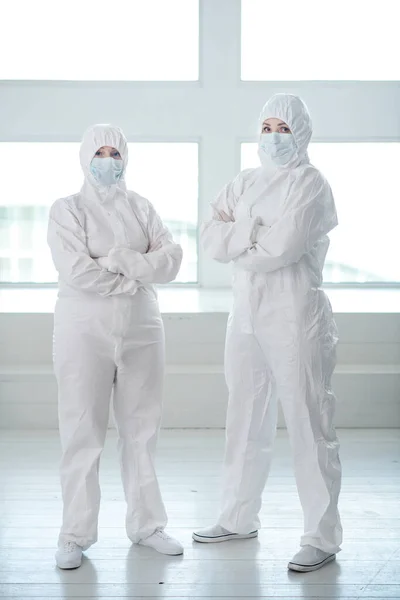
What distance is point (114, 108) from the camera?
21.2ft

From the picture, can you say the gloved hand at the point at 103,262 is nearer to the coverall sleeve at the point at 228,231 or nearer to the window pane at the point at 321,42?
the coverall sleeve at the point at 228,231

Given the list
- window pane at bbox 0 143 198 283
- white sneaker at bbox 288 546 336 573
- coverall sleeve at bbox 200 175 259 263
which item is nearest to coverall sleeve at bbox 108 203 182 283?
coverall sleeve at bbox 200 175 259 263

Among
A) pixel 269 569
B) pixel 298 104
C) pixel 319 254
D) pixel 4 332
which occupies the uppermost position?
pixel 298 104

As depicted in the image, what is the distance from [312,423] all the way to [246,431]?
0.26m

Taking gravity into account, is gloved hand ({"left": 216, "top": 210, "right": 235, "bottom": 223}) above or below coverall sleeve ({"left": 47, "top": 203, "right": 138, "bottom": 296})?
above

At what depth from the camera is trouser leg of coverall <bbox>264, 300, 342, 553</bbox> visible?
2.56 metres

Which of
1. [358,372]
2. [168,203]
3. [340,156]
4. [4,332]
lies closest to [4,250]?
[168,203]

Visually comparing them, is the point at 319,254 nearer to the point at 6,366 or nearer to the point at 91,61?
the point at 6,366

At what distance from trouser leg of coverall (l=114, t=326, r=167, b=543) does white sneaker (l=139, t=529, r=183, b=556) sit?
0.02m

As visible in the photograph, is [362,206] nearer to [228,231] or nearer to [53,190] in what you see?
[53,190]

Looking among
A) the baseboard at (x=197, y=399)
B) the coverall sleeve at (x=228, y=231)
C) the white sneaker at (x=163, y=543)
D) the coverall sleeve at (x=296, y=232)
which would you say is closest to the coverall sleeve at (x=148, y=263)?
the coverall sleeve at (x=228, y=231)

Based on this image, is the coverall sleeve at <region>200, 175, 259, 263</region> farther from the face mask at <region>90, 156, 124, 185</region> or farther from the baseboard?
the baseboard

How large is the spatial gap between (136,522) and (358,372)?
6.56 feet

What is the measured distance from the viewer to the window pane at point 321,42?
21.4 ft
